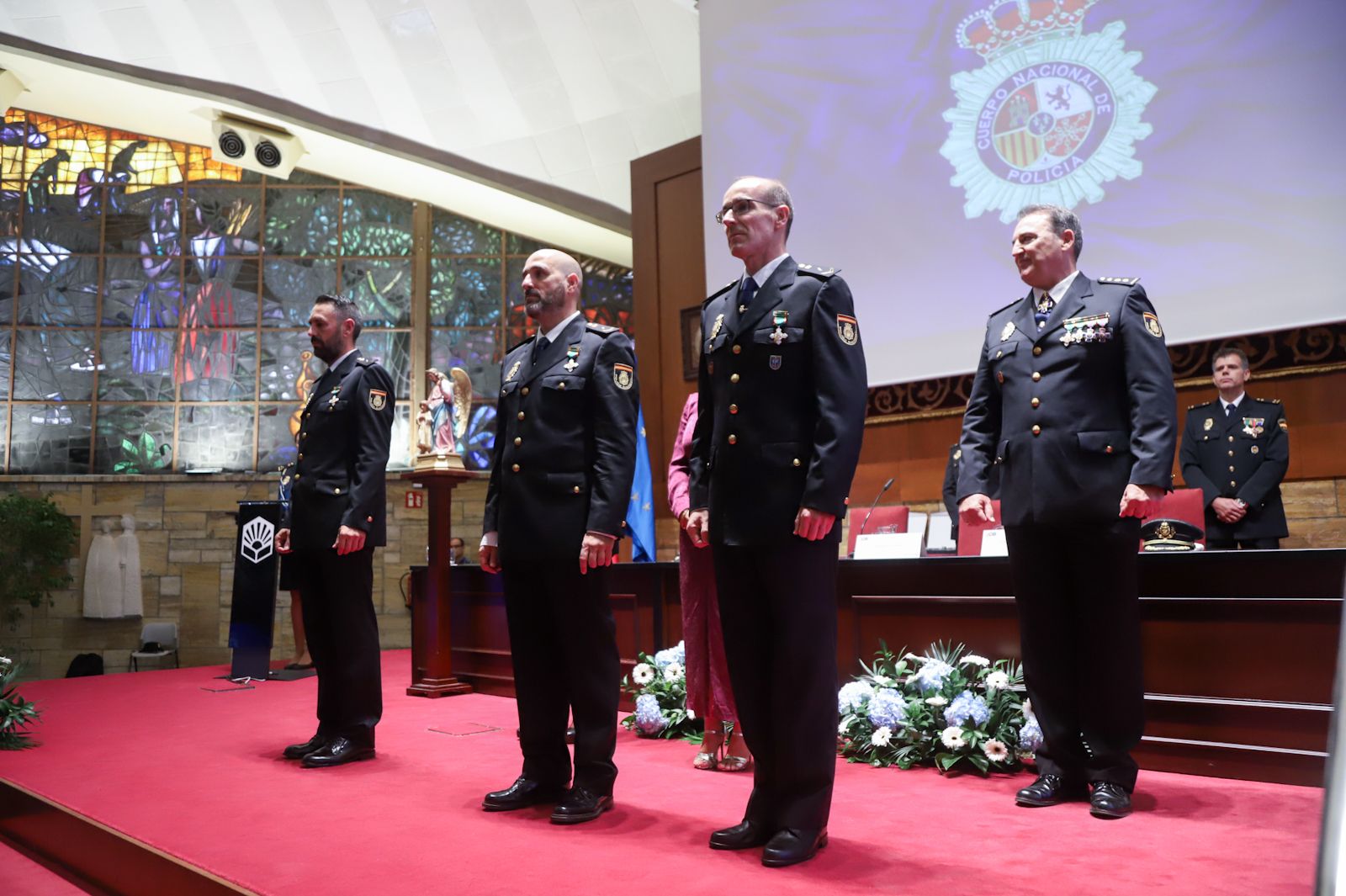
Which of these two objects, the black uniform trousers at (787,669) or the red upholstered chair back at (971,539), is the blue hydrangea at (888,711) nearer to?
the red upholstered chair back at (971,539)

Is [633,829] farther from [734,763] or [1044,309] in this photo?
[1044,309]

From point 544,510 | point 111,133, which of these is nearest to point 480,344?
point 111,133

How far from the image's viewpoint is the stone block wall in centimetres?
923

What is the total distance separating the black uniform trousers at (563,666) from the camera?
2.49 meters

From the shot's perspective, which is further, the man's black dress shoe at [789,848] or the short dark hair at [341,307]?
the short dark hair at [341,307]

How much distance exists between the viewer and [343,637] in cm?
328

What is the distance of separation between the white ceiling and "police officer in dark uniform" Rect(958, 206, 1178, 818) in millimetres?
6378

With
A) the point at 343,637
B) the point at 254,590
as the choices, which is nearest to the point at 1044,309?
the point at 343,637

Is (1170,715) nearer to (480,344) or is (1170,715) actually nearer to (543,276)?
(543,276)

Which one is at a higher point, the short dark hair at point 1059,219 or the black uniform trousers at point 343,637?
the short dark hair at point 1059,219

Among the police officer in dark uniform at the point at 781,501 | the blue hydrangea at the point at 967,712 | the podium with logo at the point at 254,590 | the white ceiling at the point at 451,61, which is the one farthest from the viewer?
the white ceiling at the point at 451,61

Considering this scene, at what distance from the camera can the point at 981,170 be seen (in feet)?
17.9

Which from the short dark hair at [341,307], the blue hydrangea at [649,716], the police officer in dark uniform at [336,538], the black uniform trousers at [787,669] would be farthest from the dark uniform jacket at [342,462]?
the black uniform trousers at [787,669]

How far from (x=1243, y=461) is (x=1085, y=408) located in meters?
2.12
